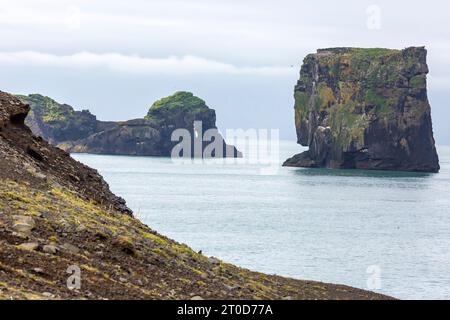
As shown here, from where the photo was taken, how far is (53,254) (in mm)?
24000

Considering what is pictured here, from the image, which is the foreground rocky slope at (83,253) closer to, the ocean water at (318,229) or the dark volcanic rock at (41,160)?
the dark volcanic rock at (41,160)

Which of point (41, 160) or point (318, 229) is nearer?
point (41, 160)

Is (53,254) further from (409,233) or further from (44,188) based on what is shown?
(409,233)

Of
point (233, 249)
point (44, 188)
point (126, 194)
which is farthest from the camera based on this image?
point (126, 194)

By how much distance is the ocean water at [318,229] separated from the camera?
64406mm

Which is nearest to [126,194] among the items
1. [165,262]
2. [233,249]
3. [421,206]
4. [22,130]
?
[421,206]

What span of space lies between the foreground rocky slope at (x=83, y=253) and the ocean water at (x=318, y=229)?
6044 millimetres

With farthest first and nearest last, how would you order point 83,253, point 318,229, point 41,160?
point 318,229
point 41,160
point 83,253

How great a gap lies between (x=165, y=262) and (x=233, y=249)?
46.6m

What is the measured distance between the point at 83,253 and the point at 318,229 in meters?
72.5

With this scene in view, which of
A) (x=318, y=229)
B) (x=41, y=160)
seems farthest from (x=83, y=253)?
(x=318, y=229)

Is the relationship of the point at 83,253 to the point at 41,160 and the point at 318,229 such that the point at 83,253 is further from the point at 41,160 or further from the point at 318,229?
the point at 318,229

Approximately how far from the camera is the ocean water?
6441 centimetres

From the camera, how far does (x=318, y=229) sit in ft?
315
